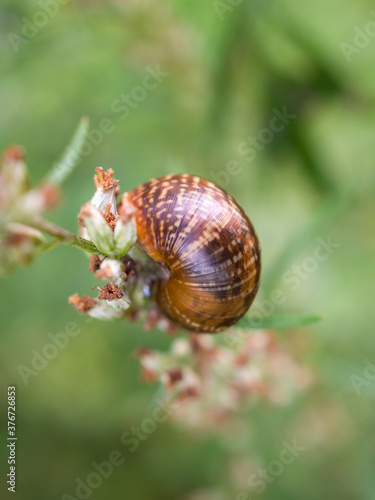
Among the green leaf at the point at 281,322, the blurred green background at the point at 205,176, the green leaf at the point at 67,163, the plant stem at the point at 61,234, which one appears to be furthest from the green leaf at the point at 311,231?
the plant stem at the point at 61,234

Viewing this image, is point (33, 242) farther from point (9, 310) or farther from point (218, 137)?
point (9, 310)

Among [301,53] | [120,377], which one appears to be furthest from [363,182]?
[120,377]

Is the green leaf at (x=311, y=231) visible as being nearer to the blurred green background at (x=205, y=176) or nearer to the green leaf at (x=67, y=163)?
the blurred green background at (x=205, y=176)

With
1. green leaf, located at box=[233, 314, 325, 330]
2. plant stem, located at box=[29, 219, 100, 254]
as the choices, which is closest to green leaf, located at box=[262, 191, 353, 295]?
green leaf, located at box=[233, 314, 325, 330]

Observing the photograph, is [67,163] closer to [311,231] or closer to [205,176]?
[311,231]

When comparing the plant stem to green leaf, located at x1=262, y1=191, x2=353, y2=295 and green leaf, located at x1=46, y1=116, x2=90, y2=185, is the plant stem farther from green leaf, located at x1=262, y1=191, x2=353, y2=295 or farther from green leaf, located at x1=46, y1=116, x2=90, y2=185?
green leaf, located at x1=262, y1=191, x2=353, y2=295

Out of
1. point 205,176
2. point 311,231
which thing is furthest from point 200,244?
point 205,176
